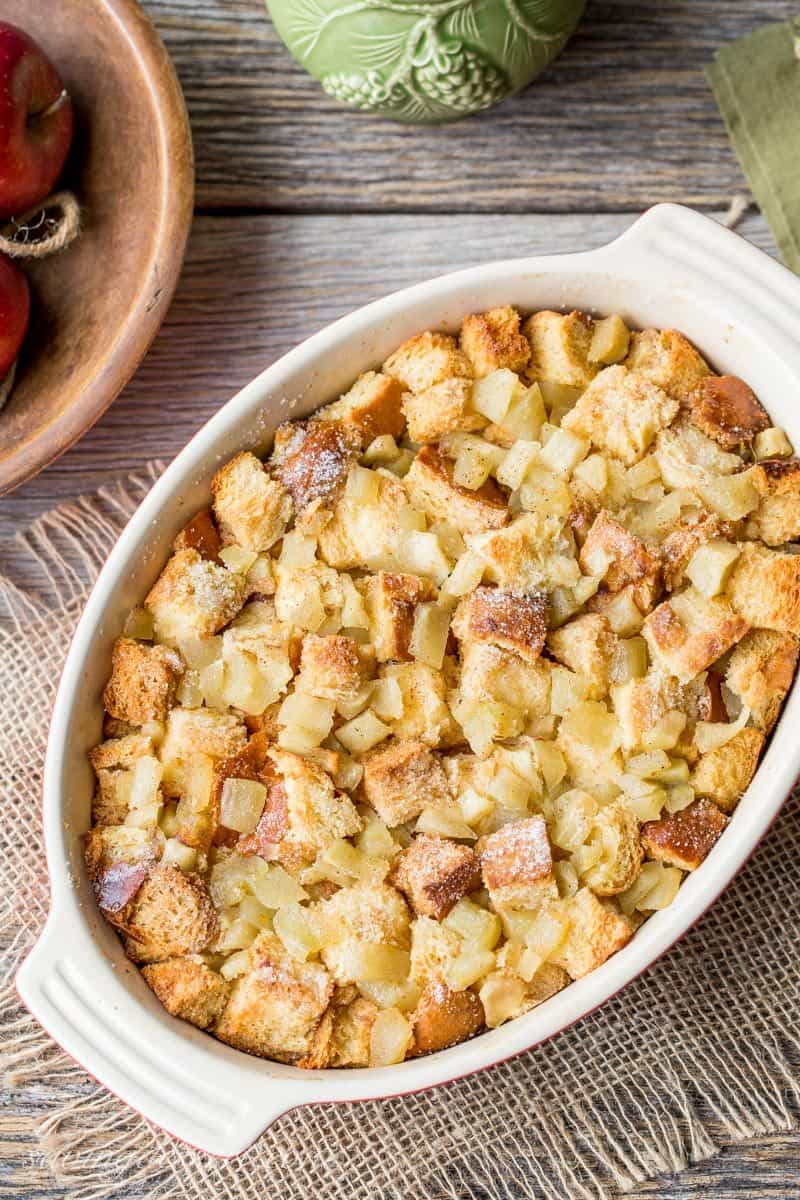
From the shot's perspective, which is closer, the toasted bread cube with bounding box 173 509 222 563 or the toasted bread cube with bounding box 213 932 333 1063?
the toasted bread cube with bounding box 213 932 333 1063

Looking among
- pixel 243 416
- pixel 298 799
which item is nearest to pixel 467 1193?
pixel 298 799

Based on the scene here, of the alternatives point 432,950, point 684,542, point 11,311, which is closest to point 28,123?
point 11,311

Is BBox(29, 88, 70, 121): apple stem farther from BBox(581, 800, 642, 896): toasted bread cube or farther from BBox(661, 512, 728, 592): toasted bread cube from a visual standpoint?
BBox(581, 800, 642, 896): toasted bread cube

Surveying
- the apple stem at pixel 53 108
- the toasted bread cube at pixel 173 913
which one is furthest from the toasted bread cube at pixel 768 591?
the apple stem at pixel 53 108

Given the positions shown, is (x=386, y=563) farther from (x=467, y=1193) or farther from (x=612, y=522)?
(x=467, y=1193)

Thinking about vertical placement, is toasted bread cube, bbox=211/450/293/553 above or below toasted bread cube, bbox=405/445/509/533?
below

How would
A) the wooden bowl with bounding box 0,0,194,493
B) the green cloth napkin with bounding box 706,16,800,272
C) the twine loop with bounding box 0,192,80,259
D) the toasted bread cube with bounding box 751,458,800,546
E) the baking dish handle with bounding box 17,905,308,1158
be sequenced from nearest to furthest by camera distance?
the baking dish handle with bounding box 17,905,308,1158
the toasted bread cube with bounding box 751,458,800,546
the wooden bowl with bounding box 0,0,194,493
the twine loop with bounding box 0,192,80,259
the green cloth napkin with bounding box 706,16,800,272

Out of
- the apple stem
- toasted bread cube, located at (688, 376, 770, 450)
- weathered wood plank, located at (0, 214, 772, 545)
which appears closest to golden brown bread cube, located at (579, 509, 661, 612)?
toasted bread cube, located at (688, 376, 770, 450)

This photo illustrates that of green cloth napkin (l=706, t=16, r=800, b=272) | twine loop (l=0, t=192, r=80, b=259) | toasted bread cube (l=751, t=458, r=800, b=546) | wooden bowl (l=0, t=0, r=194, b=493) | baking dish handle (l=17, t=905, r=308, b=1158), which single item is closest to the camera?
baking dish handle (l=17, t=905, r=308, b=1158)
